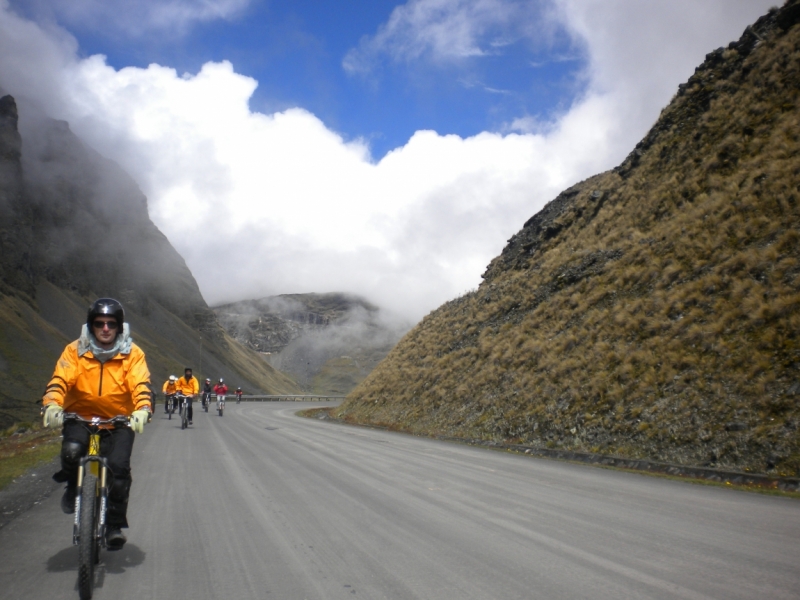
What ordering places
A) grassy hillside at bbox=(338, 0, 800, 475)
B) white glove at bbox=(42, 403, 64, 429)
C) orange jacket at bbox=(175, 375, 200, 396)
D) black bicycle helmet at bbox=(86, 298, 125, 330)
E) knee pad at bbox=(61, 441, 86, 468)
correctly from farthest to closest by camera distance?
orange jacket at bbox=(175, 375, 200, 396) → grassy hillside at bbox=(338, 0, 800, 475) → black bicycle helmet at bbox=(86, 298, 125, 330) → knee pad at bbox=(61, 441, 86, 468) → white glove at bbox=(42, 403, 64, 429)

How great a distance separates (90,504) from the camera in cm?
436

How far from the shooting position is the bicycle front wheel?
162 inches

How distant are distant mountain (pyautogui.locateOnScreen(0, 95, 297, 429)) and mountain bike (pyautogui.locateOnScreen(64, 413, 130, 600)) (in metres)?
56.4

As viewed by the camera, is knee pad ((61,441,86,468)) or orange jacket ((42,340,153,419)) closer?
knee pad ((61,441,86,468))

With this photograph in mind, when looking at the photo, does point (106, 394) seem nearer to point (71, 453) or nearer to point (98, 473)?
point (71, 453)

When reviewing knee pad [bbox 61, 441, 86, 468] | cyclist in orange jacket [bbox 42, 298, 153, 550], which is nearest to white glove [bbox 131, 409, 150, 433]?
cyclist in orange jacket [bbox 42, 298, 153, 550]

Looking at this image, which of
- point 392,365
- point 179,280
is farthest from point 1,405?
point 179,280

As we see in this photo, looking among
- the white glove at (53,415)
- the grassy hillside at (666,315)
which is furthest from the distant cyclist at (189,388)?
the white glove at (53,415)

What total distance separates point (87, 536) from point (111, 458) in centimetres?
67

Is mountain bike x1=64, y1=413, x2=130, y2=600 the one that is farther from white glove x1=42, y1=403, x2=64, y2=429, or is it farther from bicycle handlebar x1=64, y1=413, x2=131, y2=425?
white glove x1=42, y1=403, x2=64, y2=429

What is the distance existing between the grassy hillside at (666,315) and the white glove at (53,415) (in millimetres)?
10700

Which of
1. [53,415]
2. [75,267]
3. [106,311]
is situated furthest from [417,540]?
[75,267]

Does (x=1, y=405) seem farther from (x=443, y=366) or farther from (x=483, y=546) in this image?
(x=483, y=546)

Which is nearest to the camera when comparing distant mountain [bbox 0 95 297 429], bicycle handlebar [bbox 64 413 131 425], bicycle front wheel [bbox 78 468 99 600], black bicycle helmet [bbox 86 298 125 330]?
bicycle front wheel [bbox 78 468 99 600]
